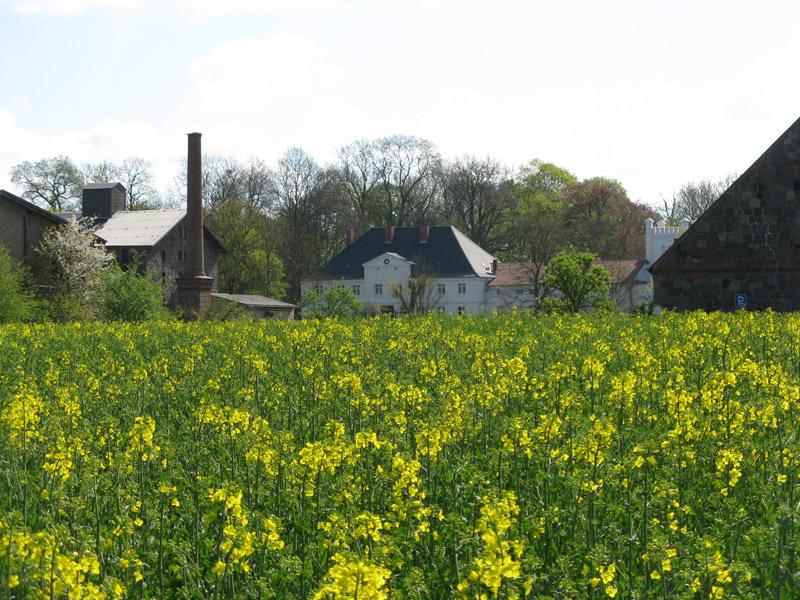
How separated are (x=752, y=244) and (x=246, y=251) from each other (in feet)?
178

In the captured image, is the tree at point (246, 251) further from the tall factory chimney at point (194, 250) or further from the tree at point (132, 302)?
the tree at point (132, 302)

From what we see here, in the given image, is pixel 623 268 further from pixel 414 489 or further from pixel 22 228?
pixel 414 489

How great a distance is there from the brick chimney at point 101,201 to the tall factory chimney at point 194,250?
68.9ft

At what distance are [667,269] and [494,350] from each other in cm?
1845

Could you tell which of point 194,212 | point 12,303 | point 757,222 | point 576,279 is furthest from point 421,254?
point 757,222

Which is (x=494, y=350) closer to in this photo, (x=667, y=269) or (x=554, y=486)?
(x=554, y=486)

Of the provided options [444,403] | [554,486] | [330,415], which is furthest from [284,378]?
[554,486]

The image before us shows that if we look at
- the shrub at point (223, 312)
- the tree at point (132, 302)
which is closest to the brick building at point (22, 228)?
the shrub at point (223, 312)

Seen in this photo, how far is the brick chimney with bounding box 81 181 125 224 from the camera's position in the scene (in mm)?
70062

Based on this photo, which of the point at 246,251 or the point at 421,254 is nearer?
the point at 246,251

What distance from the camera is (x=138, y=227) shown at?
65875mm

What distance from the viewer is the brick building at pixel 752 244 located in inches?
1139

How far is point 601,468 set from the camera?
19.2ft

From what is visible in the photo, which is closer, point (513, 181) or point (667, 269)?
point (667, 269)
